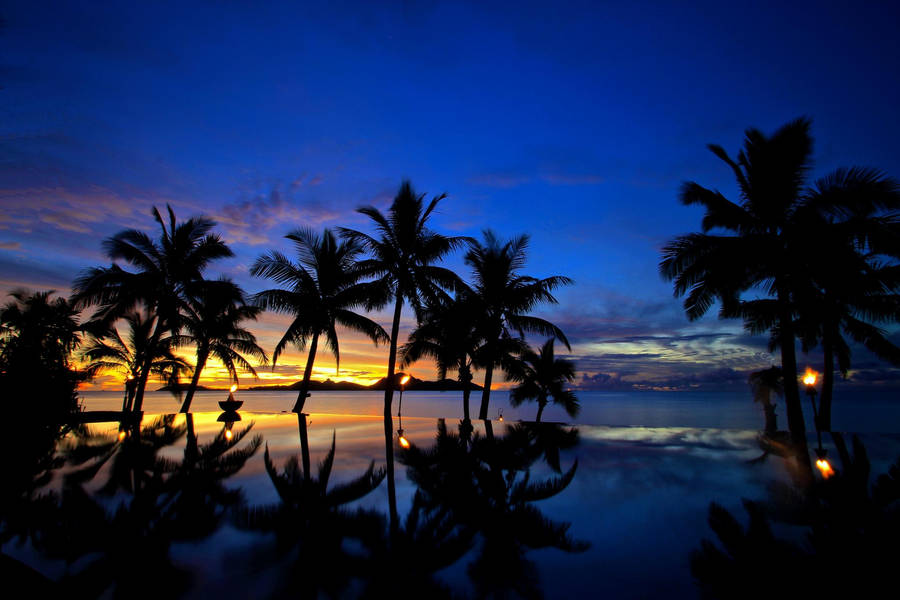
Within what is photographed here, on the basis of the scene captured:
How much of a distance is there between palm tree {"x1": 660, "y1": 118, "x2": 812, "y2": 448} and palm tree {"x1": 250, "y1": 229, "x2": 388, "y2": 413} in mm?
10590

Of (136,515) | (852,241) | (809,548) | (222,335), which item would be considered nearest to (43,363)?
(222,335)

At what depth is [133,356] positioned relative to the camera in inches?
864

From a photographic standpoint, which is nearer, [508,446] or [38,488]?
[38,488]

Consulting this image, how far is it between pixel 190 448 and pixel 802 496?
914cm

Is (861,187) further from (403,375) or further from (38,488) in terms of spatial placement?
(38,488)

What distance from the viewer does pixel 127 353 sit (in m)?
21.7

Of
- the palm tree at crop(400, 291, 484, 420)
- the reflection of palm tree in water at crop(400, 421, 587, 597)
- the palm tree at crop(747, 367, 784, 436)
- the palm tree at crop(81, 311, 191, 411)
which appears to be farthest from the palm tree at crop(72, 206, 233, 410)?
the palm tree at crop(747, 367, 784, 436)

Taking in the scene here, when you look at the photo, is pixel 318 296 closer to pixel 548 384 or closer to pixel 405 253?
pixel 405 253

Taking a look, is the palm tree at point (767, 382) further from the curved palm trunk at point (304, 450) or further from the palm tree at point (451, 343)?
the curved palm trunk at point (304, 450)

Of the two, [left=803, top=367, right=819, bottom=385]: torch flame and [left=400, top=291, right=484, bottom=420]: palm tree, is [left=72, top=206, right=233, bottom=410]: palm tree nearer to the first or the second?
[left=400, top=291, right=484, bottom=420]: palm tree

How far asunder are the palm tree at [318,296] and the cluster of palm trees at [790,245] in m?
10.9

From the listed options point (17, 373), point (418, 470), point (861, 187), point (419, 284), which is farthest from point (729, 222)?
point (17, 373)

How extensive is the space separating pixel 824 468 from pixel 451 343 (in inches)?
513

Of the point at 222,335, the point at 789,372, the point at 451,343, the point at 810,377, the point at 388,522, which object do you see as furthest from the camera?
the point at 222,335
